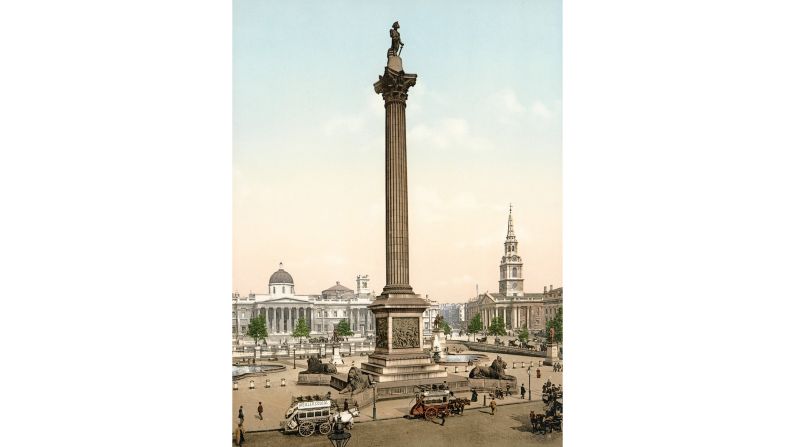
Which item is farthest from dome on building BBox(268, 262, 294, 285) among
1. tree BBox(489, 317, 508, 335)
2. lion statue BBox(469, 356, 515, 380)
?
tree BBox(489, 317, 508, 335)

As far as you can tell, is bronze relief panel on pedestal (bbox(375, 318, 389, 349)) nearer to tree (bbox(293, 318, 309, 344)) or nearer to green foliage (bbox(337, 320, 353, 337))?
tree (bbox(293, 318, 309, 344))

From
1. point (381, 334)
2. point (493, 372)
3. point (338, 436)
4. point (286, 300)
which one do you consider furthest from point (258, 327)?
point (338, 436)

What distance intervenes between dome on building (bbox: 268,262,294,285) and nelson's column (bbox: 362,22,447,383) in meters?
3.14

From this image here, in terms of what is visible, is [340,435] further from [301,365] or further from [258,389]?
[301,365]

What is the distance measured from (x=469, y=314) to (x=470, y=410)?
13778 millimetres

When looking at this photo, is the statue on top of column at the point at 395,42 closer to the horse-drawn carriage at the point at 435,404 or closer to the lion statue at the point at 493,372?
the lion statue at the point at 493,372

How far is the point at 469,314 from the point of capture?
93.2ft

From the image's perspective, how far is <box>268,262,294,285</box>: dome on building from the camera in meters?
17.4

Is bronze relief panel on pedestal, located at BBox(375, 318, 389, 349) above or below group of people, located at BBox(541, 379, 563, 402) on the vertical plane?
above

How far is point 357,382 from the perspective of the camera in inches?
627

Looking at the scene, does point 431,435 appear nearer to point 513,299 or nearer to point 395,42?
point 395,42

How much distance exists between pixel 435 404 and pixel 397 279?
4.50 meters

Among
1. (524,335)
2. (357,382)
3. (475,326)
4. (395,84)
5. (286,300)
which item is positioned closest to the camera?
(357,382)

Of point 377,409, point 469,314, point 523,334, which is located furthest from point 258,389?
point 523,334
